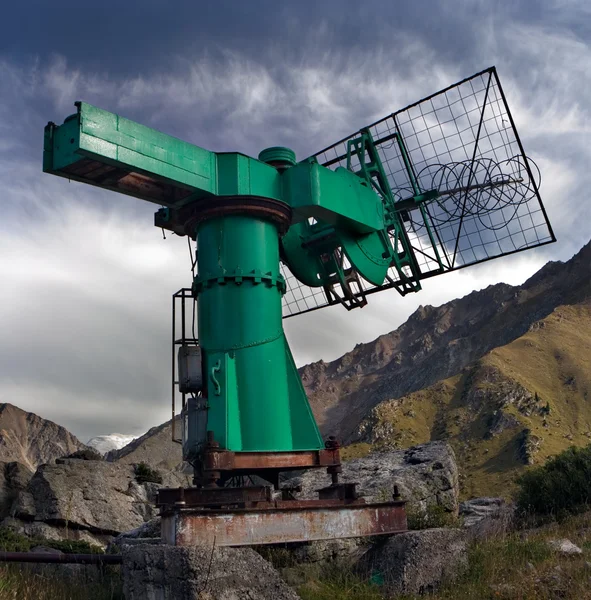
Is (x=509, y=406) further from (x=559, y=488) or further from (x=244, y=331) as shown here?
(x=244, y=331)

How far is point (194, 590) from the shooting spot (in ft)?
20.4

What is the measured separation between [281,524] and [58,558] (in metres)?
2.33

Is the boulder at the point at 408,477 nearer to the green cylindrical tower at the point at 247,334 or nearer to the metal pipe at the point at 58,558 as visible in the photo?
the green cylindrical tower at the point at 247,334

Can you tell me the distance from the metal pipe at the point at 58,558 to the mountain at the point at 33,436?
167m

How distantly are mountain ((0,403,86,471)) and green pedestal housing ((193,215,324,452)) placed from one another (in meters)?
166

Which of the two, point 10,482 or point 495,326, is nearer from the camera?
point 10,482

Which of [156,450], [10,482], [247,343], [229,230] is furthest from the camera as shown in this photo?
[156,450]

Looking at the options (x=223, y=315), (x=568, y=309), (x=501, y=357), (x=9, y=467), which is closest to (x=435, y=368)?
(x=568, y=309)

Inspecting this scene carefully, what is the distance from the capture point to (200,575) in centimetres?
627

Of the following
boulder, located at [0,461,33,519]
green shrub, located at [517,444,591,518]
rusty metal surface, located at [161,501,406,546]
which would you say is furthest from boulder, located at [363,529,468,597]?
boulder, located at [0,461,33,519]

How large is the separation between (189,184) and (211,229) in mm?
717

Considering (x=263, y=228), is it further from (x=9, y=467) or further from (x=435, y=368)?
(x=435, y=368)

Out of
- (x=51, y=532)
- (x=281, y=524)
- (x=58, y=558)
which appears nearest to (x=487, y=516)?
(x=281, y=524)

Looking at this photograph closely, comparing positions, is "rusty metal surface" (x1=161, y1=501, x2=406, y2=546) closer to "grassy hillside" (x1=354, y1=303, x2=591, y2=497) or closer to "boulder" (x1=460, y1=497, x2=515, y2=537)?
"boulder" (x1=460, y1=497, x2=515, y2=537)
